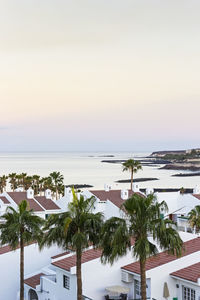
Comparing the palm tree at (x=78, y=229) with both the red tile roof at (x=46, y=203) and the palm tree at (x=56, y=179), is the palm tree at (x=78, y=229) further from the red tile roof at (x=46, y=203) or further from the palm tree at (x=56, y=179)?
the palm tree at (x=56, y=179)

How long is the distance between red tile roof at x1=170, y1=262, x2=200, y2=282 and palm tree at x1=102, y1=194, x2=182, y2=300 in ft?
12.0

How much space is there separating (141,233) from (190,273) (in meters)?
5.81

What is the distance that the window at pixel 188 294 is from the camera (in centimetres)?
2468

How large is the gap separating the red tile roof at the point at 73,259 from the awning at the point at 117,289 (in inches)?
82.6

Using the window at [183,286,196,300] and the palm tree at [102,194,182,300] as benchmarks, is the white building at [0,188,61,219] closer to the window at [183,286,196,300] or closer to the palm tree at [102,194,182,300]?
the window at [183,286,196,300]

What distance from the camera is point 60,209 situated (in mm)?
60156

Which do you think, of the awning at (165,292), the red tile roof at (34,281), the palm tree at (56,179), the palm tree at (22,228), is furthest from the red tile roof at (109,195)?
the palm tree at (56,179)

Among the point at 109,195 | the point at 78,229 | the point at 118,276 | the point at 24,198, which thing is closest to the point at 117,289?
the point at 118,276

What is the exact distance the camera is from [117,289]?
2659 cm

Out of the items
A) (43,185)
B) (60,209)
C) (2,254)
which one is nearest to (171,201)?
(60,209)

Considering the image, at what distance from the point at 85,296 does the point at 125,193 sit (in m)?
33.5

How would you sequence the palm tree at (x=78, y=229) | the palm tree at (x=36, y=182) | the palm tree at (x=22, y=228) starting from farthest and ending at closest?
the palm tree at (x=36, y=182)
the palm tree at (x=22, y=228)
the palm tree at (x=78, y=229)

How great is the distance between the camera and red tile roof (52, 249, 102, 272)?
28.5m

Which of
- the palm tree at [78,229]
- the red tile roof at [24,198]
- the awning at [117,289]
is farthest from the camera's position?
the red tile roof at [24,198]
